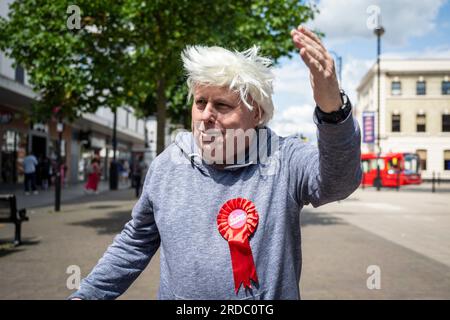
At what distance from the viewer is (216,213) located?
156 centimetres

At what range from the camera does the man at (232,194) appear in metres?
1.52

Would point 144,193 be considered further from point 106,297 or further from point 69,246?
point 69,246

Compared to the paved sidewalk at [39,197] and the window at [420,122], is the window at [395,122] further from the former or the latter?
the paved sidewalk at [39,197]

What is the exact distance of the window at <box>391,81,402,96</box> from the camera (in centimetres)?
3444

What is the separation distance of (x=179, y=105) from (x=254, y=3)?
6722mm

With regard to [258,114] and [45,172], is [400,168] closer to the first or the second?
[45,172]

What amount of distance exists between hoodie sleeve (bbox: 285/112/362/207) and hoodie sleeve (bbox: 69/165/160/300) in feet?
1.81

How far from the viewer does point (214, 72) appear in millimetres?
1566

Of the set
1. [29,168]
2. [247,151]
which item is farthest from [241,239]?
[29,168]

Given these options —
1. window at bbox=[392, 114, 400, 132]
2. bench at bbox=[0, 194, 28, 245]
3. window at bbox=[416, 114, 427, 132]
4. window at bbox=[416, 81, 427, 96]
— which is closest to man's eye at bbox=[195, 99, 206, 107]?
bench at bbox=[0, 194, 28, 245]

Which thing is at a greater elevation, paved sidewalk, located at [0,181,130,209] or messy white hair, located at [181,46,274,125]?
messy white hair, located at [181,46,274,125]

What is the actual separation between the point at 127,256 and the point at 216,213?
45 cm

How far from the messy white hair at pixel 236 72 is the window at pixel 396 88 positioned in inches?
1383

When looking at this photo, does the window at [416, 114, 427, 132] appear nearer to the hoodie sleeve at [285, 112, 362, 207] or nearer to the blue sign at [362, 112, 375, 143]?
the blue sign at [362, 112, 375, 143]
